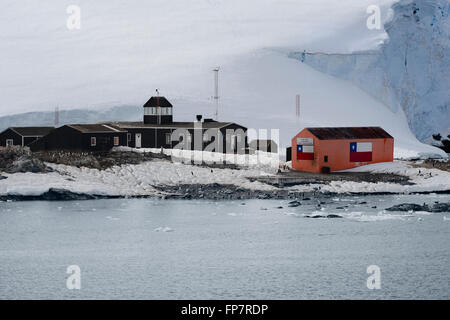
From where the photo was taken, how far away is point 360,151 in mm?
36562

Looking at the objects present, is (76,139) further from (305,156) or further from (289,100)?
(289,100)

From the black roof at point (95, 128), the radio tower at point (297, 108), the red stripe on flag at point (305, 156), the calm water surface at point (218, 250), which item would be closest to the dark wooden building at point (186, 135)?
the black roof at point (95, 128)

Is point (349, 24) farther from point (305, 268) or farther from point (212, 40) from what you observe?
point (305, 268)

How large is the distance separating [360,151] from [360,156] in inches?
8.4

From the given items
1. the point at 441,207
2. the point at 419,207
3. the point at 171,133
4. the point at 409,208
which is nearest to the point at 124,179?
the point at 171,133

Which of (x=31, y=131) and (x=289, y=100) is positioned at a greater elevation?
(x=289, y=100)

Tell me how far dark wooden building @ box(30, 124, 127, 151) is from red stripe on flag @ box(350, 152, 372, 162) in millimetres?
10411

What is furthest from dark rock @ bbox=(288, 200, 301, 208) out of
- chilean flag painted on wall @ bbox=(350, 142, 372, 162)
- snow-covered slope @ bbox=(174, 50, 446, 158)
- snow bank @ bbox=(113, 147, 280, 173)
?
snow-covered slope @ bbox=(174, 50, 446, 158)

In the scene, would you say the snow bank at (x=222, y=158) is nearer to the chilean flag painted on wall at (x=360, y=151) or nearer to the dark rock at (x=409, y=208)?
the chilean flag painted on wall at (x=360, y=151)

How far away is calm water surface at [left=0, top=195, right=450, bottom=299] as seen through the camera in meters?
17.3

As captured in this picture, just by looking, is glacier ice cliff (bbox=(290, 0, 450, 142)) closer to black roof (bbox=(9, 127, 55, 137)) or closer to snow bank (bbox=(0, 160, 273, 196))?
black roof (bbox=(9, 127, 55, 137))

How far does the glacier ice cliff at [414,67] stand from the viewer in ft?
192

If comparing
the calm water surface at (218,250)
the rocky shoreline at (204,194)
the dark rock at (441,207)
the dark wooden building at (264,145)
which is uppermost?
the dark wooden building at (264,145)

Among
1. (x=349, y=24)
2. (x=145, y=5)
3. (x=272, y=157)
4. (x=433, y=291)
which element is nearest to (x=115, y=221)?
(x=433, y=291)
